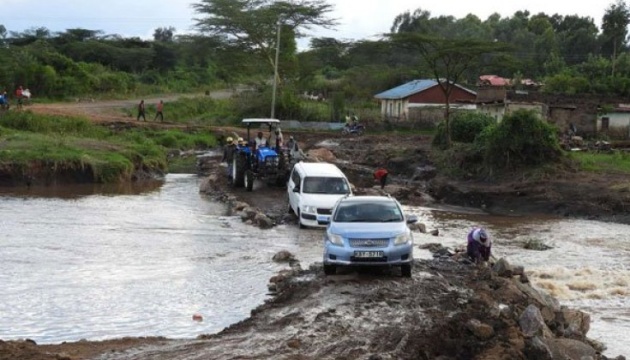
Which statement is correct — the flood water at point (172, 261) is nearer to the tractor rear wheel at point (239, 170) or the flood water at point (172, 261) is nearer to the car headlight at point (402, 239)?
the tractor rear wheel at point (239, 170)

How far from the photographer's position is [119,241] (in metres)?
24.2

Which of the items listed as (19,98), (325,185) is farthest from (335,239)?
(19,98)

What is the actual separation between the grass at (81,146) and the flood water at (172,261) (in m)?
3.49

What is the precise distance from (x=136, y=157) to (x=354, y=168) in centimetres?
1128

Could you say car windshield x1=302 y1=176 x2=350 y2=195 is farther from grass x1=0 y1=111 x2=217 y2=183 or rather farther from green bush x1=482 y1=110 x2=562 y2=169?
green bush x1=482 y1=110 x2=562 y2=169

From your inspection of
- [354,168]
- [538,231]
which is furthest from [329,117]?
[538,231]

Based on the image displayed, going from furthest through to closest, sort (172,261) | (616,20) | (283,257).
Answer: (616,20)
(172,261)
(283,257)

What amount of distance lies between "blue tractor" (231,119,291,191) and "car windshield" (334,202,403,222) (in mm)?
13774

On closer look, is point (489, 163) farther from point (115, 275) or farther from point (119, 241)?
point (115, 275)

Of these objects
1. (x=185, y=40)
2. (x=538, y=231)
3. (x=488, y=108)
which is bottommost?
(x=538, y=231)

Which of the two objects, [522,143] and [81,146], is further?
[81,146]

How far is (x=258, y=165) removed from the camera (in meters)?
32.8

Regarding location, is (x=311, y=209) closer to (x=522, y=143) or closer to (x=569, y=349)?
(x=569, y=349)

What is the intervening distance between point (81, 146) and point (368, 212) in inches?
998
